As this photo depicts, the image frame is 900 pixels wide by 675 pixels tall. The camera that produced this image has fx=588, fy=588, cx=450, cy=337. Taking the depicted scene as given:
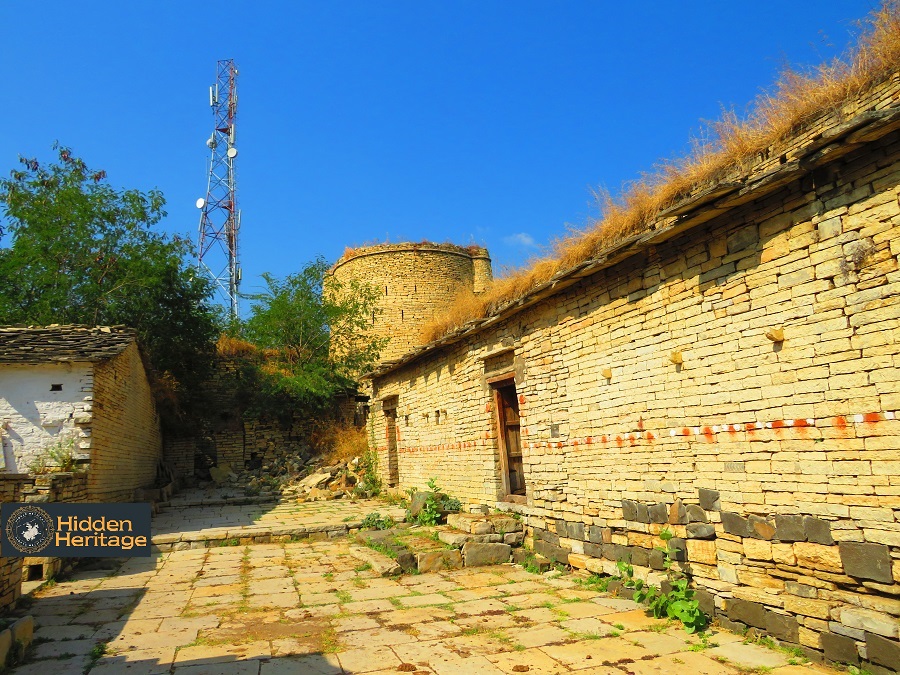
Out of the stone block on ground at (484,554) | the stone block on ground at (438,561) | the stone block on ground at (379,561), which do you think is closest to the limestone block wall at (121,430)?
the stone block on ground at (379,561)

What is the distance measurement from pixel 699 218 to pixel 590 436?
9.28 feet

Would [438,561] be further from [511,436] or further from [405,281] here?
[405,281]

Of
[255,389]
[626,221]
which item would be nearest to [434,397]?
[626,221]

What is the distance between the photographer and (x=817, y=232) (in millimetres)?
4203

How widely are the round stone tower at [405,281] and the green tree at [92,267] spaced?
6.66 meters

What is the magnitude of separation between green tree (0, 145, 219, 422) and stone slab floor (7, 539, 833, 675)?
35.0ft

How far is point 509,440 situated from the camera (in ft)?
30.1

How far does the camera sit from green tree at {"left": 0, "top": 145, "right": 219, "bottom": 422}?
51.4ft

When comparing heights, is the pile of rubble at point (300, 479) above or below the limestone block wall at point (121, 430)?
below

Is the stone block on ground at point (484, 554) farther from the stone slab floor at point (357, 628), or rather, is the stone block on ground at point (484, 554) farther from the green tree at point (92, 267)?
the green tree at point (92, 267)

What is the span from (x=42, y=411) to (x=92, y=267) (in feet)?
25.4

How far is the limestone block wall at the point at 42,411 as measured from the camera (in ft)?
31.5

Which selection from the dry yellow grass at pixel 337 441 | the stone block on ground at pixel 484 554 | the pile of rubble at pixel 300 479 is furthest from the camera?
the dry yellow grass at pixel 337 441

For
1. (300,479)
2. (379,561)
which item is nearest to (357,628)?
(379,561)
